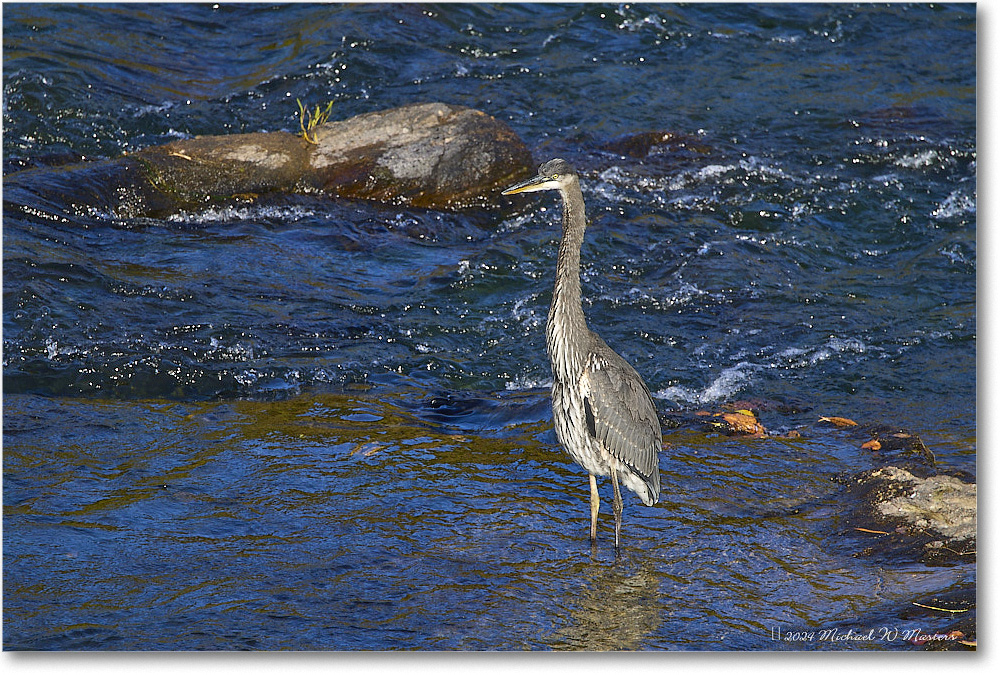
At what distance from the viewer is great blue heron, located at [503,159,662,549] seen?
418 cm

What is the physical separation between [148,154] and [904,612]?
238 inches

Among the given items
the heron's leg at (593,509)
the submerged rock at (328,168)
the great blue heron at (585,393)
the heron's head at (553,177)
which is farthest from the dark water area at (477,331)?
the heron's head at (553,177)

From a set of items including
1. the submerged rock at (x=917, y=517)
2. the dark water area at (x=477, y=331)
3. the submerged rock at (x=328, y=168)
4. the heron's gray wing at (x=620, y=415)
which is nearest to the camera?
the dark water area at (x=477, y=331)

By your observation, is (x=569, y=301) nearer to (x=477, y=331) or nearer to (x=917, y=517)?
(x=917, y=517)

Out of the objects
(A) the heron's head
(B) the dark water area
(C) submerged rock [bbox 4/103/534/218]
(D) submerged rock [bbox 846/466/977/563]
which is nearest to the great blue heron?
(A) the heron's head

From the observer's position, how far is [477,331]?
21.0 ft

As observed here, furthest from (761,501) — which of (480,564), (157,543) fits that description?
(157,543)

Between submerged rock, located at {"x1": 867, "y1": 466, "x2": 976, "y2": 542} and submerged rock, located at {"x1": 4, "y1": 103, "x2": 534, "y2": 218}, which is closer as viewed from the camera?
submerged rock, located at {"x1": 867, "y1": 466, "x2": 976, "y2": 542}

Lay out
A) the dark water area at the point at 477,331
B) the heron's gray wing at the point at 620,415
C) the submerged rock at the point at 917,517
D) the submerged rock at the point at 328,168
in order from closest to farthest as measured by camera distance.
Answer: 1. the dark water area at the point at 477,331
2. the submerged rock at the point at 917,517
3. the heron's gray wing at the point at 620,415
4. the submerged rock at the point at 328,168

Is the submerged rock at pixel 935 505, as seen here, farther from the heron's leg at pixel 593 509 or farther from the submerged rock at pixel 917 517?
the heron's leg at pixel 593 509

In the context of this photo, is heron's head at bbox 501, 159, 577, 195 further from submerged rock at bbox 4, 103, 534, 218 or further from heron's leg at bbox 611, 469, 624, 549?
submerged rock at bbox 4, 103, 534, 218

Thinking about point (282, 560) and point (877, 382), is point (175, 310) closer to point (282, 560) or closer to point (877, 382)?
point (282, 560)

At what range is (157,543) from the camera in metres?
3.96

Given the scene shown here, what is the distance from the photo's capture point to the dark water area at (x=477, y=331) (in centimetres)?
377
